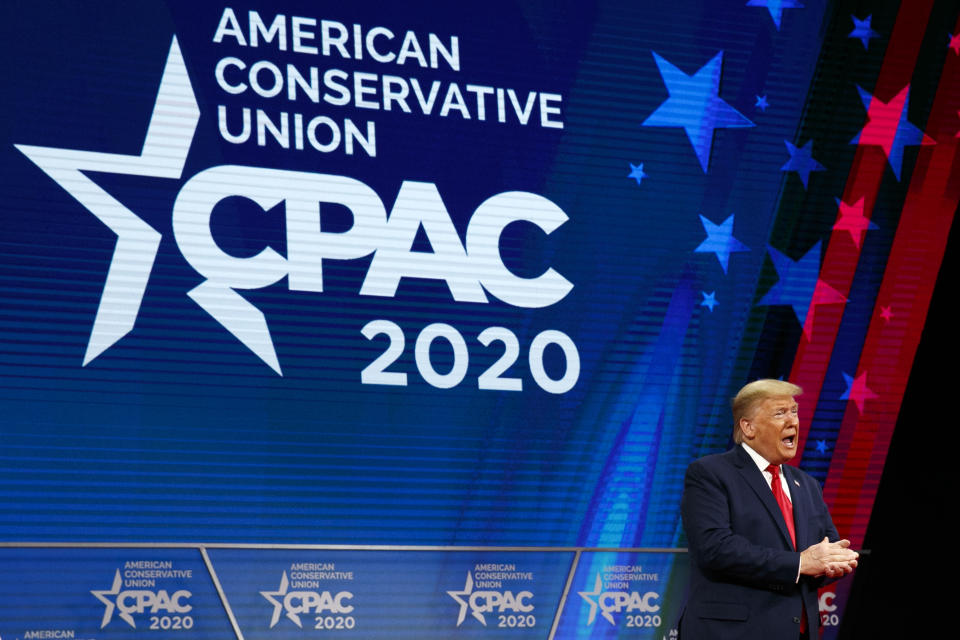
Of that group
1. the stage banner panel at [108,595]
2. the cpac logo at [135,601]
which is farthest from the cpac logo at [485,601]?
the cpac logo at [135,601]

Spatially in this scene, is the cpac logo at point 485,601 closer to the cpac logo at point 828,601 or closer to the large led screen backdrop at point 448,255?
the large led screen backdrop at point 448,255

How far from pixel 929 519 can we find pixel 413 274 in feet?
7.38

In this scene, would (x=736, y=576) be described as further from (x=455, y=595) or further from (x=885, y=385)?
(x=885, y=385)

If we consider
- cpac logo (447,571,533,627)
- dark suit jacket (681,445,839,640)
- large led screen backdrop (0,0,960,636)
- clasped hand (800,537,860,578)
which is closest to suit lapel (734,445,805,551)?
dark suit jacket (681,445,839,640)

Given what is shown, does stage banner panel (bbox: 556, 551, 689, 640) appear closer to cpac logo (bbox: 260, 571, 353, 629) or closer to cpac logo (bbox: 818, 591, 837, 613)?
cpac logo (bbox: 818, 591, 837, 613)

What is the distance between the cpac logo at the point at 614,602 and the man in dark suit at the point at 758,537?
3.25 ft

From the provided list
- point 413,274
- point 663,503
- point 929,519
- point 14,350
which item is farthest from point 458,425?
point 929,519

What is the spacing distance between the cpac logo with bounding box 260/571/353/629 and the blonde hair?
57.9 inches

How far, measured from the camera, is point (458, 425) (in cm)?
416

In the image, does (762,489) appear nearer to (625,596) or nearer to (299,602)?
(625,596)

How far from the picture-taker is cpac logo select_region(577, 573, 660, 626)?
13.8 ft

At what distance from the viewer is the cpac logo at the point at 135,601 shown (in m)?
3.76

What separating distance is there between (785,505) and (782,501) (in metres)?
0.01

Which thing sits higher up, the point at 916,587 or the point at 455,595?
the point at 916,587
